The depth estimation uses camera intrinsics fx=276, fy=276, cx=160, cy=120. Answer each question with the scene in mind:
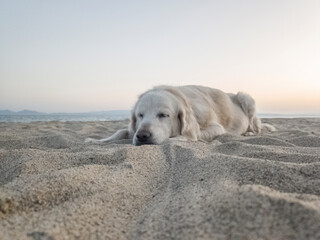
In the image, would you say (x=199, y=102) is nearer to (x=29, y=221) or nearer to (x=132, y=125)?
(x=132, y=125)

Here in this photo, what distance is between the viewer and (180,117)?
3.56 m

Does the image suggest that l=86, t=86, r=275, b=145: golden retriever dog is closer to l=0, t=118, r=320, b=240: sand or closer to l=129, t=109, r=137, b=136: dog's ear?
l=129, t=109, r=137, b=136: dog's ear

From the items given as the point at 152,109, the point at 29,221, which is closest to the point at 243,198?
the point at 29,221

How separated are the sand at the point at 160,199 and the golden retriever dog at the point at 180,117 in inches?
53.8

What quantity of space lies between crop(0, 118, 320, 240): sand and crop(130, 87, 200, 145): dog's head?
1390 mm

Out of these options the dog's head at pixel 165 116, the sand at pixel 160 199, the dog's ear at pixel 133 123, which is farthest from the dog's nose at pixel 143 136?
the sand at pixel 160 199

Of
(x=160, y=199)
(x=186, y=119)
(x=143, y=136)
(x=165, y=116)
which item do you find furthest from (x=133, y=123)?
(x=160, y=199)

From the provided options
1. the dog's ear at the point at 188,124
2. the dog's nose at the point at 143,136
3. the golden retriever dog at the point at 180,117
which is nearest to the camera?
the dog's nose at the point at 143,136

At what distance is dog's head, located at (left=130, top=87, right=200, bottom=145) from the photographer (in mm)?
3212

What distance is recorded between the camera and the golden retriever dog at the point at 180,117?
124 inches

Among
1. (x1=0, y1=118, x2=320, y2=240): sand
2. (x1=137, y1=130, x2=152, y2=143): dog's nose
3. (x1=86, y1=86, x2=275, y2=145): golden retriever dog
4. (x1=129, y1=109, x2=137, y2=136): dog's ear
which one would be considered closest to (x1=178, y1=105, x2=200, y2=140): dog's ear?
(x1=86, y1=86, x2=275, y2=145): golden retriever dog

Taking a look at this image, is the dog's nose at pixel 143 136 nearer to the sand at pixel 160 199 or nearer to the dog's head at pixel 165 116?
the dog's head at pixel 165 116

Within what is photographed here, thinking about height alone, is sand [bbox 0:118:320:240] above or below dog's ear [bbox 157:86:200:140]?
below

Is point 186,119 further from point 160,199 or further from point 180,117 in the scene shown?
point 160,199
